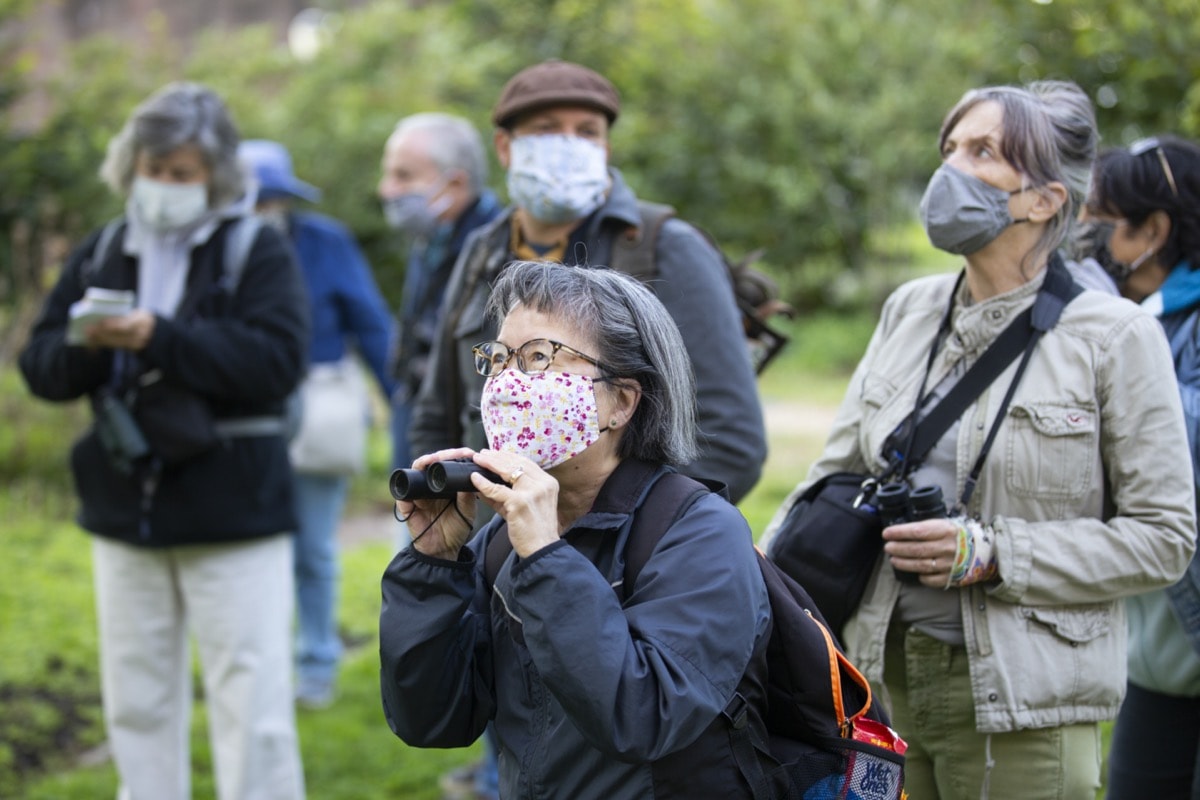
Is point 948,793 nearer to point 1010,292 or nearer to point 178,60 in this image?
point 1010,292

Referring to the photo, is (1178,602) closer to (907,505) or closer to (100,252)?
(907,505)

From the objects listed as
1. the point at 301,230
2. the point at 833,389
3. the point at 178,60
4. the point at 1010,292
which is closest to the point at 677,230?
the point at 1010,292

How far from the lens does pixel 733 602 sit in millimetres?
2084

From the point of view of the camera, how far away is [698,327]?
333 centimetres

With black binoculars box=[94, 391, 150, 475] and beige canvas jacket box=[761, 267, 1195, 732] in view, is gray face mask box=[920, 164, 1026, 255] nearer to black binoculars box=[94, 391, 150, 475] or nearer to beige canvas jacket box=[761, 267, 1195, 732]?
beige canvas jacket box=[761, 267, 1195, 732]

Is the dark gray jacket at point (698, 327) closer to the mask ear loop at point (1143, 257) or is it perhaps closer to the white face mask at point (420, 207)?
the mask ear loop at point (1143, 257)

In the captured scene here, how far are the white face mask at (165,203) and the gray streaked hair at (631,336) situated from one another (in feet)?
7.17

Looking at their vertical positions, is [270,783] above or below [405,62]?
below

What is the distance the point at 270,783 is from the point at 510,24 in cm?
1306

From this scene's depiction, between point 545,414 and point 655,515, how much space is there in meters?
0.26

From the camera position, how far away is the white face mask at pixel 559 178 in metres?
3.49

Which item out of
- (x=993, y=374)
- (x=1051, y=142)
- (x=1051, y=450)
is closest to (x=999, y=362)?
(x=993, y=374)

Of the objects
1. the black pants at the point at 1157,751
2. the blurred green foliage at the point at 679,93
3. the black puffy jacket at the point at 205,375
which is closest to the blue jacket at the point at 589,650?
the black pants at the point at 1157,751

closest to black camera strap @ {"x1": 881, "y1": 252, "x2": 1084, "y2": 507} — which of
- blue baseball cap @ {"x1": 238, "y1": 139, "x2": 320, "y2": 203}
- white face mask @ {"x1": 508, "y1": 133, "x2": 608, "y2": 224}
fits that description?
white face mask @ {"x1": 508, "y1": 133, "x2": 608, "y2": 224}
